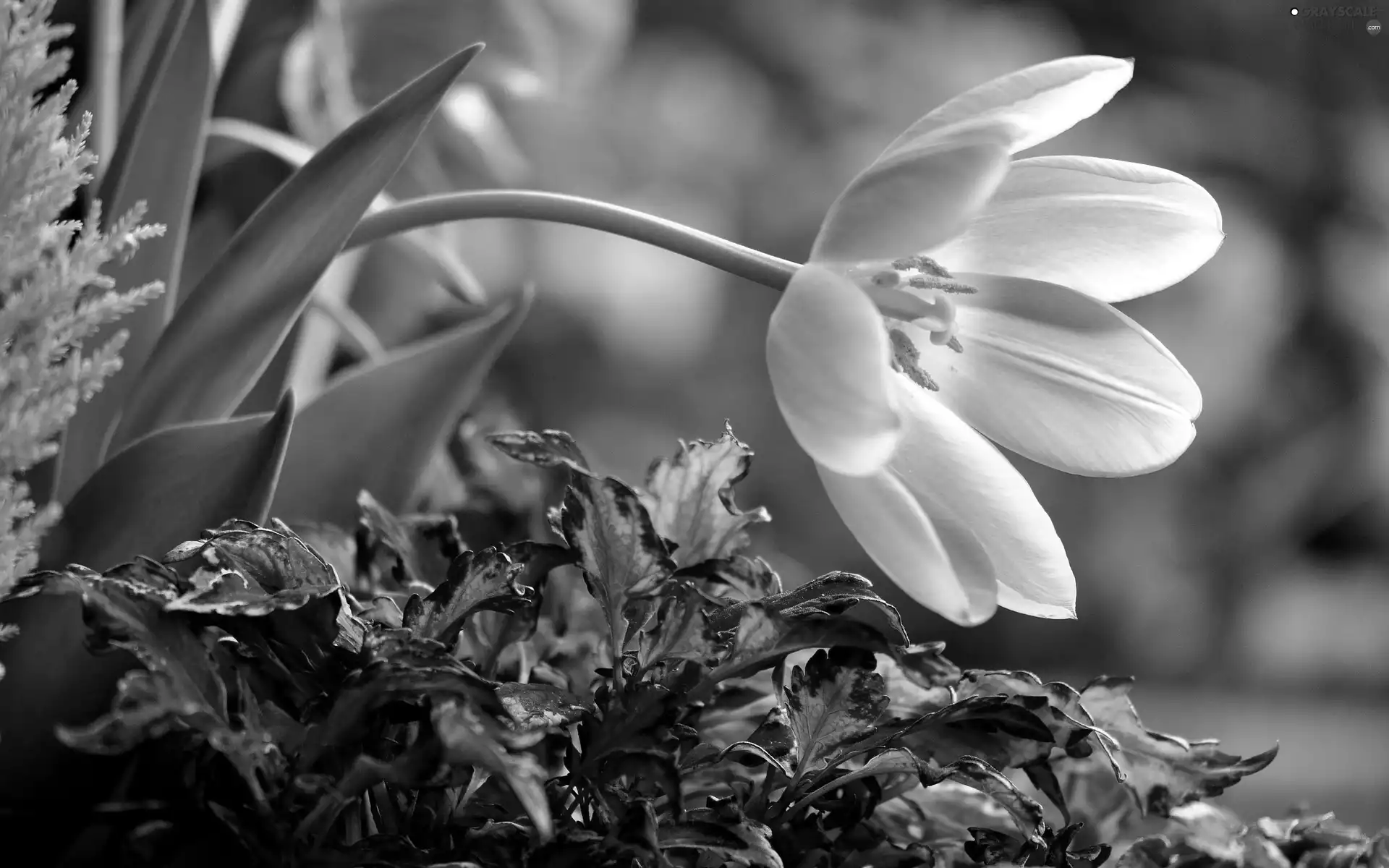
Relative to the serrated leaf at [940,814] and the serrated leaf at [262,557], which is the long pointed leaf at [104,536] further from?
the serrated leaf at [940,814]

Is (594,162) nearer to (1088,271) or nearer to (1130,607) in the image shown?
(1130,607)

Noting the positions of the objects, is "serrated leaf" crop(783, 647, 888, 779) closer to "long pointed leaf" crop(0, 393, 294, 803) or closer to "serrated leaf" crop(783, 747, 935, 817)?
"serrated leaf" crop(783, 747, 935, 817)

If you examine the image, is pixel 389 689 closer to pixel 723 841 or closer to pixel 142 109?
pixel 723 841

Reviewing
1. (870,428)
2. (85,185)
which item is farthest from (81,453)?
(870,428)

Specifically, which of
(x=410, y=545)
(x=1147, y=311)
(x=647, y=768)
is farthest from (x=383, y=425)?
(x=1147, y=311)

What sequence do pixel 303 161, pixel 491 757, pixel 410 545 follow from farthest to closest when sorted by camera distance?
1. pixel 303 161
2. pixel 410 545
3. pixel 491 757

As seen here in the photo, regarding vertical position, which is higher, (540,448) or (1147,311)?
(540,448)

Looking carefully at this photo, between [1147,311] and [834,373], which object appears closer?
[834,373]

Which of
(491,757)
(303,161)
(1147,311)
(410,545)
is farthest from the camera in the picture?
(1147,311)
